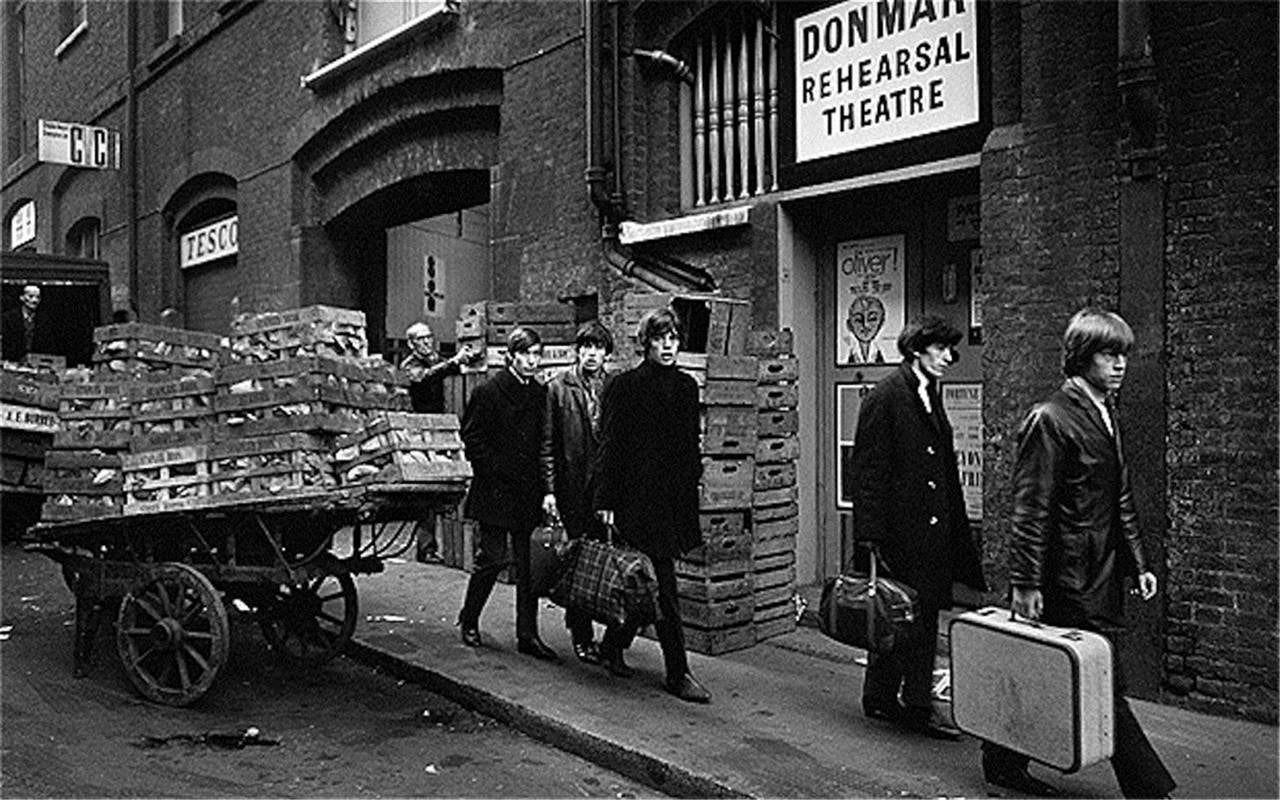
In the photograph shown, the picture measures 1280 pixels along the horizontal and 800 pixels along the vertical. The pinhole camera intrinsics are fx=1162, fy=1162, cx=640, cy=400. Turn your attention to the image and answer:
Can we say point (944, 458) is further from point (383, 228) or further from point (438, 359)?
point (383, 228)

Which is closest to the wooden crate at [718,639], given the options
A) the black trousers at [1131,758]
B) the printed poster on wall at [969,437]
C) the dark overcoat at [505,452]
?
the dark overcoat at [505,452]

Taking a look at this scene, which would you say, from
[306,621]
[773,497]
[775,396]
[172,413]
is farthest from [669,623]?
[172,413]

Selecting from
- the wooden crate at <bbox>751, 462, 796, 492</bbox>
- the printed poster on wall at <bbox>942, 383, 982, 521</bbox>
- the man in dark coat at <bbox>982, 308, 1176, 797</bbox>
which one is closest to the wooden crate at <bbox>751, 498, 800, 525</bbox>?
the wooden crate at <bbox>751, 462, 796, 492</bbox>

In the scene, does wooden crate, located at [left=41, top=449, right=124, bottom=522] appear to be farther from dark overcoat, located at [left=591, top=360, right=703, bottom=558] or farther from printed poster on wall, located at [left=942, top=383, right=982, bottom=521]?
printed poster on wall, located at [left=942, top=383, right=982, bottom=521]

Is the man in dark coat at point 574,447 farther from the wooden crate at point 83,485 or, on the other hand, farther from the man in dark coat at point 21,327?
the man in dark coat at point 21,327

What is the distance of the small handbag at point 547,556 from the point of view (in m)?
6.40

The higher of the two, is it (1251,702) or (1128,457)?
(1128,457)

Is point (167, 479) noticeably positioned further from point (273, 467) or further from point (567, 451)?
point (567, 451)

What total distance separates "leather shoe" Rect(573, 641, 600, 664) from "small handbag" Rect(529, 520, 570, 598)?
42cm

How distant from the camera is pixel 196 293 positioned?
54.8ft

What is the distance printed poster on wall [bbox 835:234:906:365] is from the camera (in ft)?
26.7

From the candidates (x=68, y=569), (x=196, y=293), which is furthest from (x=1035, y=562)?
(x=196, y=293)

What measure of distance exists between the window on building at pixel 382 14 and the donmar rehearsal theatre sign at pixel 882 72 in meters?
5.57

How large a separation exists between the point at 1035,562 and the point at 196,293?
14718mm
